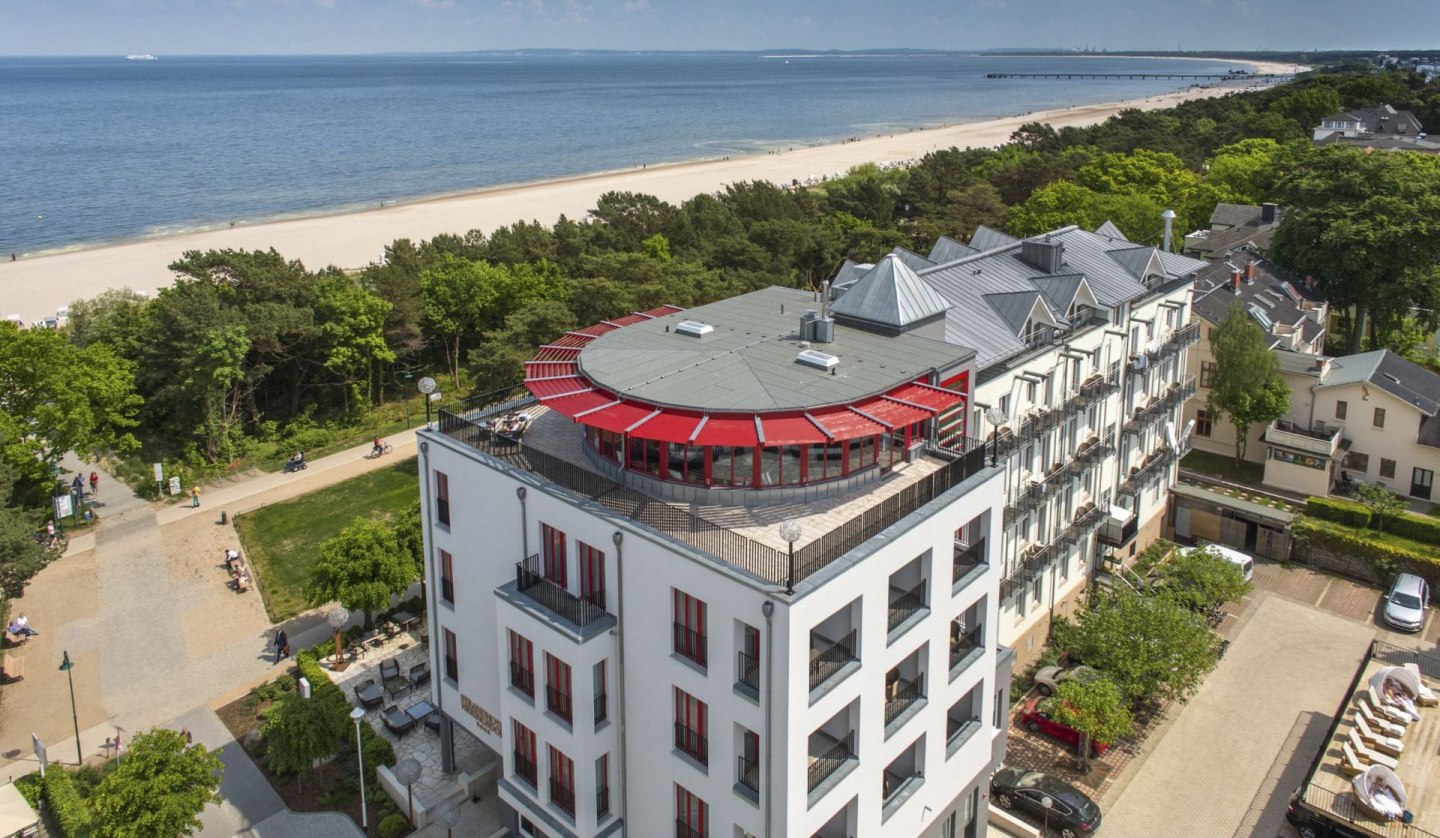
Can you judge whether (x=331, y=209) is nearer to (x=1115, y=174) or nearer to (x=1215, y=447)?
(x=1115, y=174)

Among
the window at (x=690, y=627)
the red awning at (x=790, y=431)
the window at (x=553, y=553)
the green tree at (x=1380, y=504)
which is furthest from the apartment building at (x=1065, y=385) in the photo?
the window at (x=553, y=553)

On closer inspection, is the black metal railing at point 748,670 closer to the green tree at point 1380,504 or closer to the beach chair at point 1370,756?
the beach chair at point 1370,756

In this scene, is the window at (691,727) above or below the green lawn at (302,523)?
above

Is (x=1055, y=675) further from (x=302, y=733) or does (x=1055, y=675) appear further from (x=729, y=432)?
(x=302, y=733)

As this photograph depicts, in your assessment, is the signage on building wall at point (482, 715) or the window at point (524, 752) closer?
the window at point (524, 752)

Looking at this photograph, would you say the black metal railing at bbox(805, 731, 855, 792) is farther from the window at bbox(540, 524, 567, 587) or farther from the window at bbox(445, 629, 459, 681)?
the window at bbox(445, 629, 459, 681)

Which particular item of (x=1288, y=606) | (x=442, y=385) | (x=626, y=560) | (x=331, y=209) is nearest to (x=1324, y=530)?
(x=1288, y=606)

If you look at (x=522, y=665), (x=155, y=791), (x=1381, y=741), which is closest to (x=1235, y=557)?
(x=1381, y=741)
